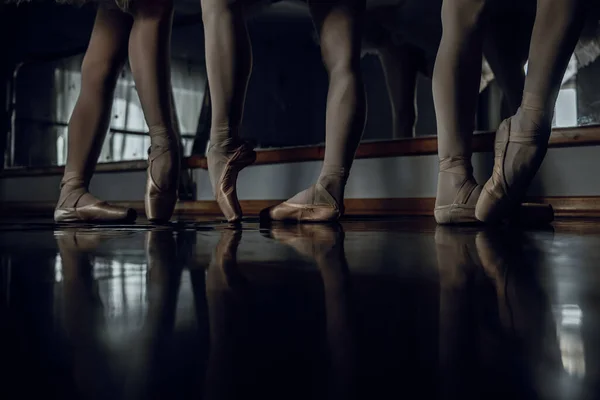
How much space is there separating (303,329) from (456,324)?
0.23ft

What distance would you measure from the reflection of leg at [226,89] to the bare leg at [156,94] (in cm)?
17

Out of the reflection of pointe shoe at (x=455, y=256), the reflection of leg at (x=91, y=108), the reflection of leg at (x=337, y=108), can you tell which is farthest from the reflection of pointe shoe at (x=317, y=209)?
the reflection of leg at (x=91, y=108)

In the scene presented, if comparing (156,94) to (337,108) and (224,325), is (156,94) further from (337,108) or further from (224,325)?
(224,325)

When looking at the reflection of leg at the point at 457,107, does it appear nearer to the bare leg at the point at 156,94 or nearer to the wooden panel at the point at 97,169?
the bare leg at the point at 156,94

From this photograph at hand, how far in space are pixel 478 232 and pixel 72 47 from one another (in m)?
3.68

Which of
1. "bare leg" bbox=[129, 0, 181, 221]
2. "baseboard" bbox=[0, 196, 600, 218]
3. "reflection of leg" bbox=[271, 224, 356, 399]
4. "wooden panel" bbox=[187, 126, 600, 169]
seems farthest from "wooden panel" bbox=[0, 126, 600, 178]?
"reflection of leg" bbox=[271, 224, 356, 399]

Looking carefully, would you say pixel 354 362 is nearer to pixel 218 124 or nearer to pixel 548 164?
pixel 218 124

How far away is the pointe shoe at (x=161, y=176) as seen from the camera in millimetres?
1345

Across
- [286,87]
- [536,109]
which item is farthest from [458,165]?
[286,87]

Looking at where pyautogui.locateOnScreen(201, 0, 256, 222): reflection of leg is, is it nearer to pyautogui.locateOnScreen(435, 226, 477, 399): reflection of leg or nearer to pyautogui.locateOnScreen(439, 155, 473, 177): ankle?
pyautogui.locateOnScreen(439, 155, 473, 177): ankle

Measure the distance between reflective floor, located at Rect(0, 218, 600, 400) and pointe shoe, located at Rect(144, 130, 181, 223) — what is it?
0.79 metres

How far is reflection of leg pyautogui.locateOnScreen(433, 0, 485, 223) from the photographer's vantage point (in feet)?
3.58

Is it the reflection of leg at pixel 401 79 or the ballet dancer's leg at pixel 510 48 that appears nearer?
the ballet dancer's leg at pixel 510 48

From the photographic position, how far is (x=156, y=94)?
1370 millimetres
